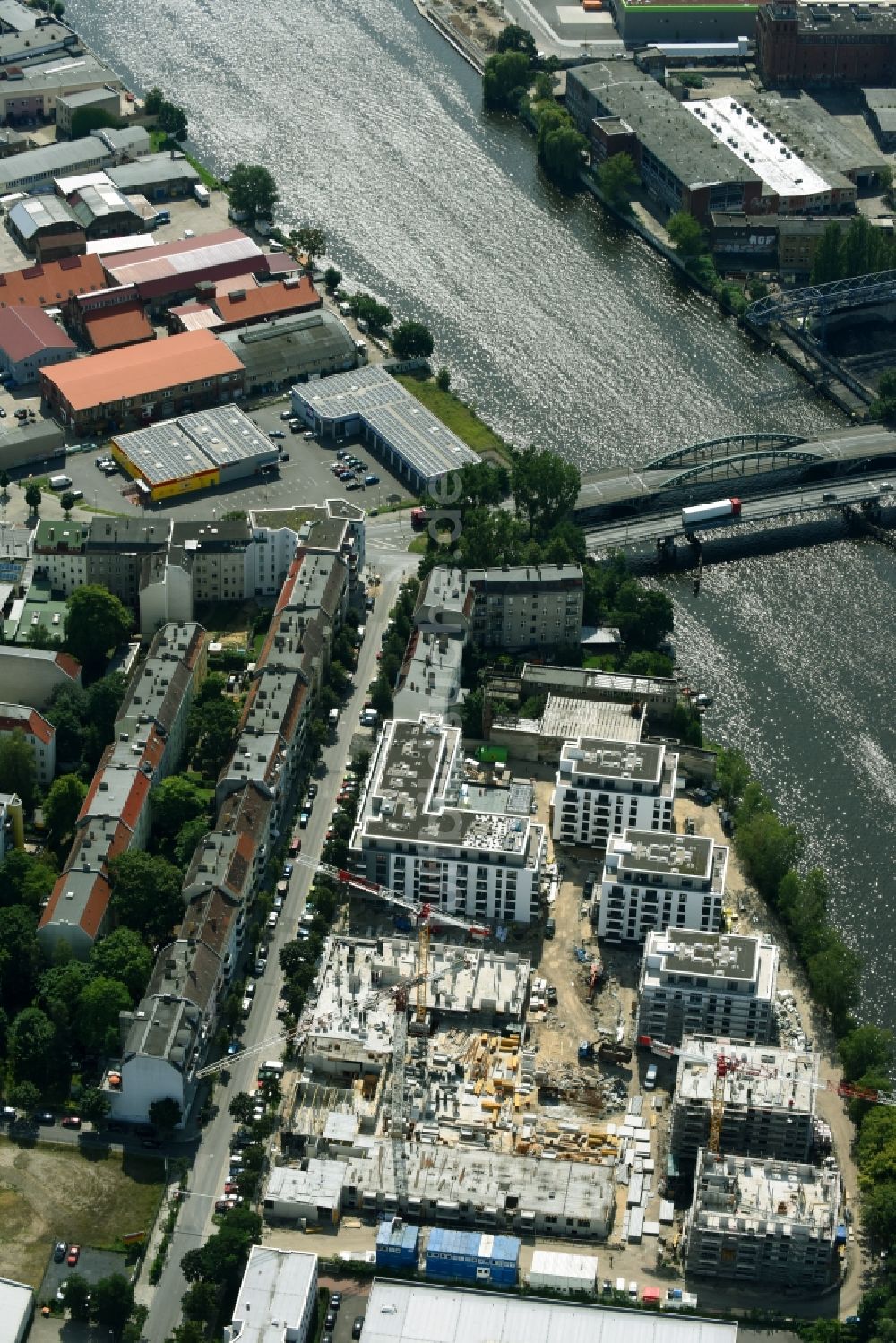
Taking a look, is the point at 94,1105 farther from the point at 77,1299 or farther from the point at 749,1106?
the point at 749,1106

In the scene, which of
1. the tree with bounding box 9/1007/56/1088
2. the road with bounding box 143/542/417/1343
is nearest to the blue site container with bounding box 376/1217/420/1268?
the road with bounding box 143/542/417/1343

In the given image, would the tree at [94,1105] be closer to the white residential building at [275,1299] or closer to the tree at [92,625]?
the white residential building at [275,1299]

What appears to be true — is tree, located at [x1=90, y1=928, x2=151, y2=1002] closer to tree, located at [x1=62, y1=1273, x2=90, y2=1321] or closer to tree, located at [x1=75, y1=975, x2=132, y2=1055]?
tree, located at [x1=75, y1=975, x2=132, y2=1055]

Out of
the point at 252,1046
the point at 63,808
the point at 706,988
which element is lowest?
the point at 252,1046

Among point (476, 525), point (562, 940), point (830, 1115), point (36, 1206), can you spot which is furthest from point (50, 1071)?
point (476, 525)

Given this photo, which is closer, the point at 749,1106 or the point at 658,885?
the point at 749,1106

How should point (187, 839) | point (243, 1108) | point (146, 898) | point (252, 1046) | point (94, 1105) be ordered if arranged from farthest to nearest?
1. point (187, 839)
2. point (146, 898)
3. point (252, 1046)
4. point (243, 1108)
5. point (94, 1105)

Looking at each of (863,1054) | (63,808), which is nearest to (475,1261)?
(863,1054)
